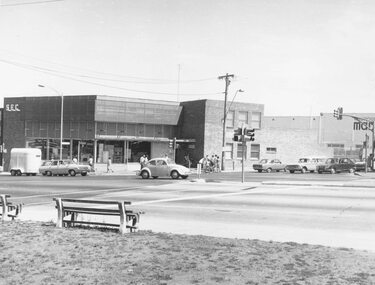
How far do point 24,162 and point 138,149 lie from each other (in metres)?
15.4

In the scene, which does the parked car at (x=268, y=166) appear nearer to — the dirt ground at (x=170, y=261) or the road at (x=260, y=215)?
the road at (x=260, y=215)

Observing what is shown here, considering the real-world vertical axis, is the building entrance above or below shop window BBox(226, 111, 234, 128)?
below

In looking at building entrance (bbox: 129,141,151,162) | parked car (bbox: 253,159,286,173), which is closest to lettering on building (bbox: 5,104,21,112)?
building entrance (bbox: 129,141,151,162)

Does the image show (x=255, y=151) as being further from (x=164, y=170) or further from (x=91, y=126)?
(x=164, y=170)

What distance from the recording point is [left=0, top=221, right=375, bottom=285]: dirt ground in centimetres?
625

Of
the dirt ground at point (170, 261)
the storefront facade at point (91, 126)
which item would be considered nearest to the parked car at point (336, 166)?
the storefront facade at point (91, 126)

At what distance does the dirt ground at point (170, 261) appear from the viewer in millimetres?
6246

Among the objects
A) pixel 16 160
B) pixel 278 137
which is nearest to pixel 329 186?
pixel 16 160

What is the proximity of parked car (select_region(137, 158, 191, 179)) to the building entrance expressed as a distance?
20.7 meters

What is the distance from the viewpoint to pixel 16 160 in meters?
Answer: 43.4

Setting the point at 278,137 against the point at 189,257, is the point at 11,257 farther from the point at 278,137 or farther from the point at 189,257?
the point at 278,137

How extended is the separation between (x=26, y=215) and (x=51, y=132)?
4236cm

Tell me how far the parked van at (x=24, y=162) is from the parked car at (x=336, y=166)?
28.0m

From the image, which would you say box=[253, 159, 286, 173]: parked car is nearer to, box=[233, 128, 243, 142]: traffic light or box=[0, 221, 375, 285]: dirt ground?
box=[233, 128, 243, 142]: traffic light
